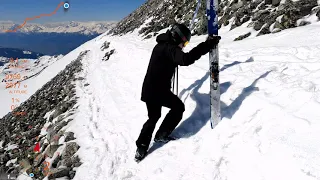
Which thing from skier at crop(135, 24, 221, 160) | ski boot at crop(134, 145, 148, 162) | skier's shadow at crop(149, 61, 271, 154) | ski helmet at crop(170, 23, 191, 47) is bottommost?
ski boot at crop(134, 145, 148, 162)

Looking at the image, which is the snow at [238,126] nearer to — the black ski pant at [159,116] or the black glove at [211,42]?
the black ski pant at [159,116]

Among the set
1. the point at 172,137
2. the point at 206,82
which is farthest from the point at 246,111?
the point at 206,82

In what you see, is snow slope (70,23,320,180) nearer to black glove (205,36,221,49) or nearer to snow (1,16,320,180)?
snow (1,16,320,180)

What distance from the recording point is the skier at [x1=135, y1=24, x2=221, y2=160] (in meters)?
4.80

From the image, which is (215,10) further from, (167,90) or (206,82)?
(206,82)

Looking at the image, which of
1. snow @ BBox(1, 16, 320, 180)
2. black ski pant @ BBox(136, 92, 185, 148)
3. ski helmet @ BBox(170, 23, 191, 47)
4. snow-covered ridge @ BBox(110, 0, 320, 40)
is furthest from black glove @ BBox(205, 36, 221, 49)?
snow-covered ridge @ BBox(110, 0, 320, 40)

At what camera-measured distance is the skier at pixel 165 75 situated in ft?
15.8

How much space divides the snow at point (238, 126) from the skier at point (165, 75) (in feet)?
1.22

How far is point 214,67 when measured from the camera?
17.4 ft

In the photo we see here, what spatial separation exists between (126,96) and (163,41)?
226 inches

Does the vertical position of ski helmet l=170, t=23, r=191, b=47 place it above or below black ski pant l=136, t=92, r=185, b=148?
above

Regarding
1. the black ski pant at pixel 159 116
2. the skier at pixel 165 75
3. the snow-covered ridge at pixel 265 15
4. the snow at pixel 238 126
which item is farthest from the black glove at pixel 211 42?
the snow-covered ridge at pixel 265 15

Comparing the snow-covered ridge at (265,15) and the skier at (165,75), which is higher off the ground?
the snow-covered ridge at (265,15)

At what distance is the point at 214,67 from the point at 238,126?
4.06 ft
